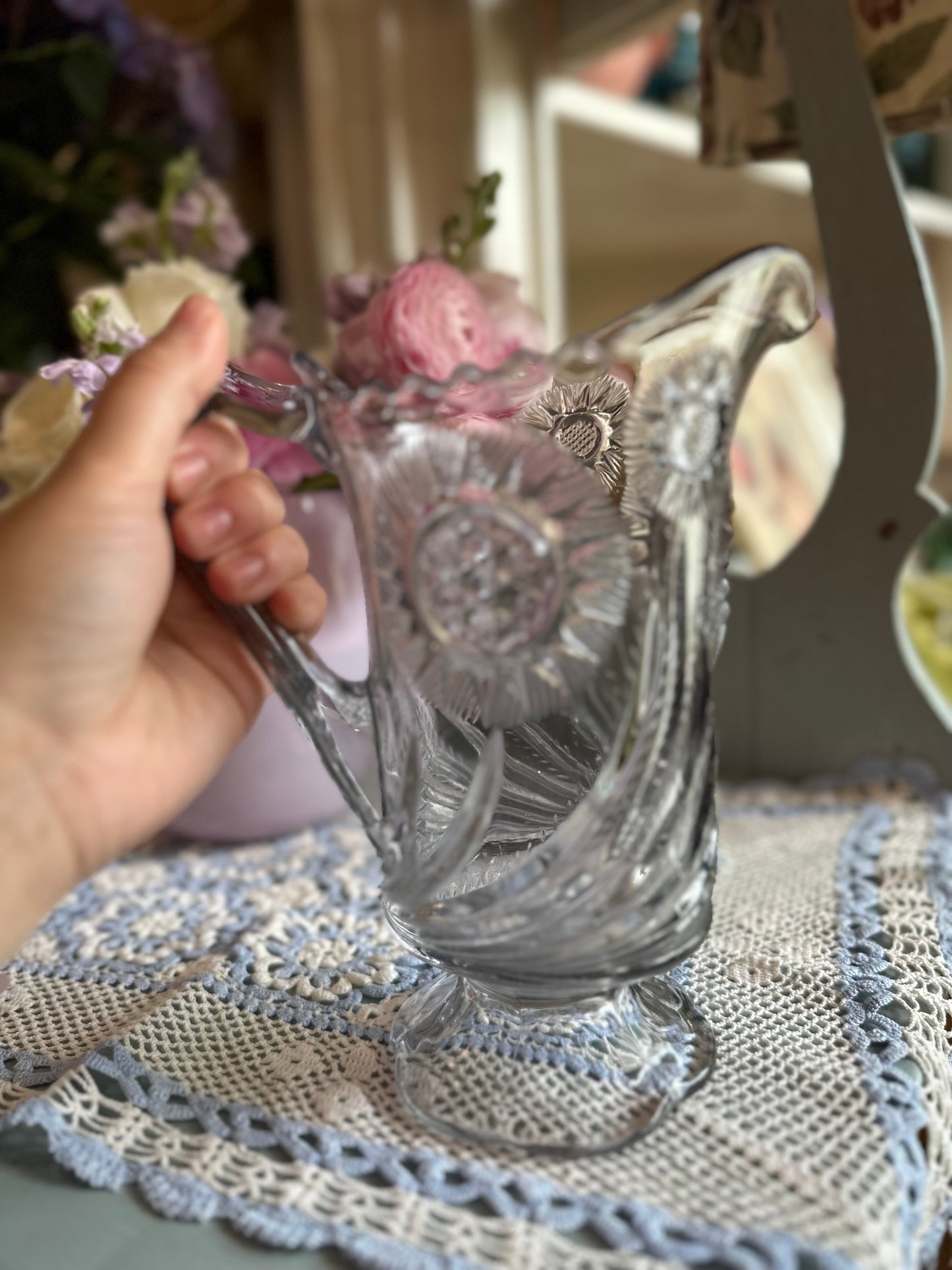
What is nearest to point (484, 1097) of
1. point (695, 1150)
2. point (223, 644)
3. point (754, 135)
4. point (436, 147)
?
point (695, 1150)

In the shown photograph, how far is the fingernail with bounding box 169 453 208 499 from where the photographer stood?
0.34m

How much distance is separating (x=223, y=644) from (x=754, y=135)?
456 millimetres

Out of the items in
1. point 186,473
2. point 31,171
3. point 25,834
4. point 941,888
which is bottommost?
point 941,888

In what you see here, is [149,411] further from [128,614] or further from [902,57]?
[902,57]

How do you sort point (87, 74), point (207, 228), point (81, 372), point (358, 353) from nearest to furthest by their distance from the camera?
1. point (81, 372)
2. point (358, 353)
3. point (207, 228)
4. point (87, 74)

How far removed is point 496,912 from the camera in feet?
1.07

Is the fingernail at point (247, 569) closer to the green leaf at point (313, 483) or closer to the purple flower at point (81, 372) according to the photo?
the purple flower at point (81, 372)

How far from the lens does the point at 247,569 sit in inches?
14.1

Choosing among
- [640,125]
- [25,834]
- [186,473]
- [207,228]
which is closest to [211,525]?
[186,473]

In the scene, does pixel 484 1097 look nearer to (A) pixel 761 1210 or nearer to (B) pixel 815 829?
(A) pixel 761 1210

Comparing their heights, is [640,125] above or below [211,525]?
above

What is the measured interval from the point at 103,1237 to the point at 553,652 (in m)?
0.22

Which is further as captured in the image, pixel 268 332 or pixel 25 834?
pixel 268 332

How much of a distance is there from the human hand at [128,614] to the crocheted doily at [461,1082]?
8 centimetres
